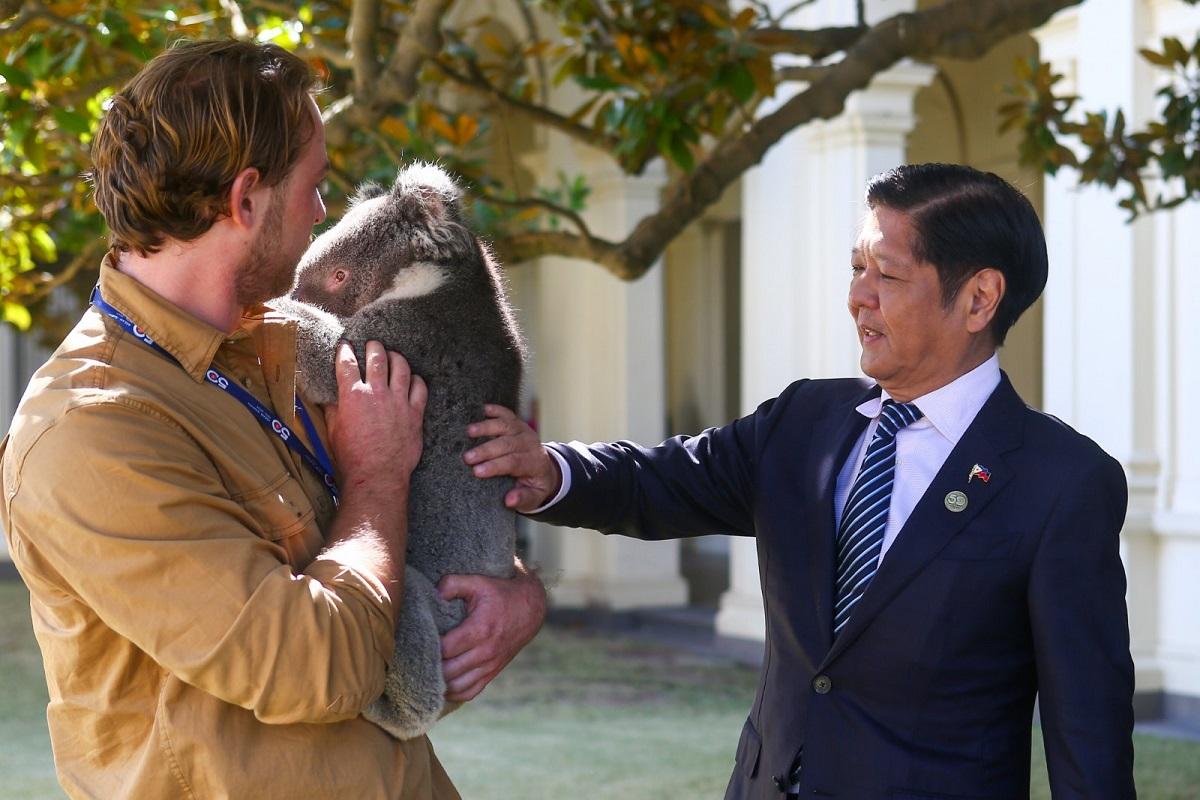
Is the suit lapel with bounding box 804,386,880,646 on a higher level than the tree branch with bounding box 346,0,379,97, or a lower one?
lower

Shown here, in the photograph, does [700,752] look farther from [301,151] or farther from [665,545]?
[301,151]

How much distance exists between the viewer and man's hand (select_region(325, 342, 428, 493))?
231 centimetres

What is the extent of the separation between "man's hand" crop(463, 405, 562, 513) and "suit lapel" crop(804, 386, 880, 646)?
1.71 ft

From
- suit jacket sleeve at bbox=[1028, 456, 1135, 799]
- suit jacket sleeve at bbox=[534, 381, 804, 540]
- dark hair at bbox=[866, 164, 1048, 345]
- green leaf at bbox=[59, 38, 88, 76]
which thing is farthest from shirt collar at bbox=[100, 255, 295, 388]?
green leaf at bbox=[59, 38, 88, 76]

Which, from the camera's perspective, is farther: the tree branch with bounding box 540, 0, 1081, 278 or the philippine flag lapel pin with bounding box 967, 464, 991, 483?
the tree branch with bounding box 540, 0, 1081, 278

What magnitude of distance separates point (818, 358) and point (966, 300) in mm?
7342

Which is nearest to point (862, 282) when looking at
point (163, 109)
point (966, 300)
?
point (966, 300)

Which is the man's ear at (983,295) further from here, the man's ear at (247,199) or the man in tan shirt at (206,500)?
the man's ear at (247,199)

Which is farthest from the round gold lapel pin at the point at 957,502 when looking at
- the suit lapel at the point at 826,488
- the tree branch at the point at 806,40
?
the tree branch at the point at 806,40

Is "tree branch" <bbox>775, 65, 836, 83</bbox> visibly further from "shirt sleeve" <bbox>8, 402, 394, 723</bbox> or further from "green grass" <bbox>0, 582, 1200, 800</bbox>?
"shirt sleeve" <bbox>8, 402, 394, 723</bbox>

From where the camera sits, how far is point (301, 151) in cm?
219

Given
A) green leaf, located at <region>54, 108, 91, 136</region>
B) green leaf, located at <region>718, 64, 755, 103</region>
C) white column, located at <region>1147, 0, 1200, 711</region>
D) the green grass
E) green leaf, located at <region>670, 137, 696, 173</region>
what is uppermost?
green leaf, located at <region>718, 64, 755, 103</region>

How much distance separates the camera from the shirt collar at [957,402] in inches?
110

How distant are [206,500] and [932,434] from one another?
4.71 ft
